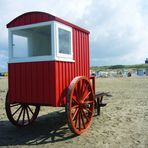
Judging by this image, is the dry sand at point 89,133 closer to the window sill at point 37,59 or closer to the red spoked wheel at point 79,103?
the red spoked wheel at point 79,103

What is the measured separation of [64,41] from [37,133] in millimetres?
2725

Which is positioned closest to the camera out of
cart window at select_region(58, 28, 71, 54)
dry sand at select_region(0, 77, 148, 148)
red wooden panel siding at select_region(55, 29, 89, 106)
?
dry sand at select_region(0, 77, 148, 148)

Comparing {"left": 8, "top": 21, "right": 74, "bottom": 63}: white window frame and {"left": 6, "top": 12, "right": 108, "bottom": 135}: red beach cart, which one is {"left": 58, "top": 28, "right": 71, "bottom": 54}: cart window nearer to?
{"left": 6, "top": 12, "right": 108, "bottom": 135}: red beach cart

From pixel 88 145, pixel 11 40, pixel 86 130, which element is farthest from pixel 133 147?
pixel 11 40

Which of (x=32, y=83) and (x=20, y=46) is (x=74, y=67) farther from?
(x=20, y=46)

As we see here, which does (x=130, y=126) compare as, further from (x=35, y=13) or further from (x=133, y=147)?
(x=35, y=13)

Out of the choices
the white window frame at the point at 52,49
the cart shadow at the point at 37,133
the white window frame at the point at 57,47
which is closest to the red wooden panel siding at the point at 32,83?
the white window frame at the point at 52,49

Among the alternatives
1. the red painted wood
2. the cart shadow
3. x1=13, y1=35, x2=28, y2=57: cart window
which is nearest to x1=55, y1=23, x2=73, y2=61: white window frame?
the red painted wood

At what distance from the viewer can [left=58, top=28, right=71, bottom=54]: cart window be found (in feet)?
26.1

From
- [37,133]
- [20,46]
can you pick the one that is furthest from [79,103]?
[20,46]

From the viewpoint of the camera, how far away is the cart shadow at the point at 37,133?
741cm

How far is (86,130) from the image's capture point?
827 cm

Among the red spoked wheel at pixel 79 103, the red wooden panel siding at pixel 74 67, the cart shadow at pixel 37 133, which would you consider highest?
the red wooden panel siding at pixel 74 67

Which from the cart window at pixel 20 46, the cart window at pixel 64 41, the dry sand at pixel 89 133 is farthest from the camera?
the cart window at pixel 20 46
